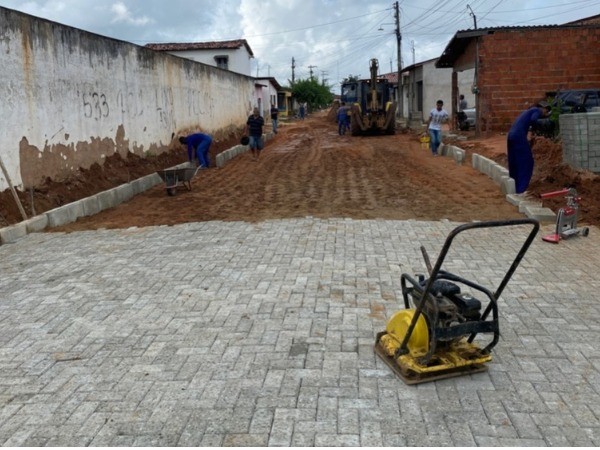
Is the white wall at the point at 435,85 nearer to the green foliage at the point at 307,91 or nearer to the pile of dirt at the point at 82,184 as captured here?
the pile of dirt at the point at 82,184

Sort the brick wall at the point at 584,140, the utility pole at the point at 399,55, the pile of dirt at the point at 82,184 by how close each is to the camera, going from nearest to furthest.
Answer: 1. the pile of dirt at the point at 82,184
2. the brick wall at the point at 584,140
3. the utility pole at the point at 399,55

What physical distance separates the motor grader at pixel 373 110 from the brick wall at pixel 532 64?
736 cm

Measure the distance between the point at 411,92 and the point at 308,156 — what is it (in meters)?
23.3

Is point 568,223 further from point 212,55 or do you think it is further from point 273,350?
point 212,55

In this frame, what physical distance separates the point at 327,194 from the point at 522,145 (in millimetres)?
3737

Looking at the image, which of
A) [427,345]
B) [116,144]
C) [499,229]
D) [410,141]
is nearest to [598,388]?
[427,345]

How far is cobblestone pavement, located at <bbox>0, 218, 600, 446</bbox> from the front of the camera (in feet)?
10.6

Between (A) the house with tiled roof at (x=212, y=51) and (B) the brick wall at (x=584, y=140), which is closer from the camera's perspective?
(B) the brick wall at (x=584, y=140)

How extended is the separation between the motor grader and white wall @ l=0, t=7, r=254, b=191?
10.7m

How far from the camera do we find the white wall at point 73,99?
9.22 m

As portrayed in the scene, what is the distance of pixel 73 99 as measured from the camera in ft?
36.6

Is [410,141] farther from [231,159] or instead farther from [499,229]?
[499,229]

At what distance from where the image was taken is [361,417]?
331 centimetres

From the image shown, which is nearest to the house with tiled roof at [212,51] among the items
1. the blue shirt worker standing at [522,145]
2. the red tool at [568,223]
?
the blue shirt worker standing at [522,145]
